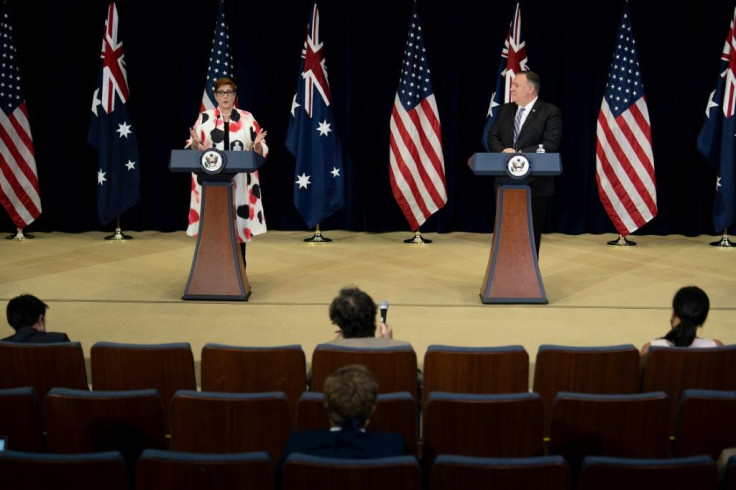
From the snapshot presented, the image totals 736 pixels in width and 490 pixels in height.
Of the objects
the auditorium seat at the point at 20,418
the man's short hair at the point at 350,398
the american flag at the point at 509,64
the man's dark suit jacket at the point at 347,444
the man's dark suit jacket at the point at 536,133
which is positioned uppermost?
the american flag at the point at 509,64

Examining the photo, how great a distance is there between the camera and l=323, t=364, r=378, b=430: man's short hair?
9.10 ft

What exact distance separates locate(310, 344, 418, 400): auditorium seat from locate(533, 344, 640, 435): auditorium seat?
572 millimetres

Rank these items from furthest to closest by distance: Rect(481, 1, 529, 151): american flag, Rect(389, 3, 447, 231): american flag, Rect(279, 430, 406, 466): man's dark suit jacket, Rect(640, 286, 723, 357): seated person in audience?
Rect(389, 3, 447, 231): american flag
Rect(481, 1, 529, 151): american flag
Rect(640, 286, 723, 357): seated person in audience
Rect(279, 430, 406, 466): man's dark suit jacket

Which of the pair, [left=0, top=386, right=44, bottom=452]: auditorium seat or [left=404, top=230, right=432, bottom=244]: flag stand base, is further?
[left=404, top=230, right=432, bottom=244]: flag stand base

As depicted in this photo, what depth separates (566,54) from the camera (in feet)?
32.9

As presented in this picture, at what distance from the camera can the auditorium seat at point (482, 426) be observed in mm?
3221

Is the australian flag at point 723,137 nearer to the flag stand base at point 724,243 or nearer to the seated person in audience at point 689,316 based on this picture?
the flag stand base at point 724,243

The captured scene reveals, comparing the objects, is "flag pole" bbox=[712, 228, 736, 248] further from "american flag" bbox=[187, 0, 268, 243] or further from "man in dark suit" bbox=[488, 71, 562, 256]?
"american flag" bbox=[187, 0, 268, 243]

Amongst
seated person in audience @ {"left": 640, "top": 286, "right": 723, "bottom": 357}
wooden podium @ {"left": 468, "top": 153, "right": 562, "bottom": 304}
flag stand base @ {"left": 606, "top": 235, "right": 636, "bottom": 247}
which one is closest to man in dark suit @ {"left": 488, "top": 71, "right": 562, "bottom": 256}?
wooden podium @ {"left": 468, "top": 153, "right": 562, "bottom": 304}

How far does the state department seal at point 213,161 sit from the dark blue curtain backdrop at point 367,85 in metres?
3.76

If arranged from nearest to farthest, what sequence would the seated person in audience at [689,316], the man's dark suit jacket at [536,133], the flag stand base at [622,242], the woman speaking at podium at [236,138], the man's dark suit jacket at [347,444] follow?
the man's dark suit jacket at [347,444], the seated person in audience at [689,316], the woman speaking at podium at [236,138], the man's dark suit jacket at [536,133], the flag stand base at [622,242]

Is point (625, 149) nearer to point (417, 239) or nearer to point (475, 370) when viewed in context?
point (417, 239)

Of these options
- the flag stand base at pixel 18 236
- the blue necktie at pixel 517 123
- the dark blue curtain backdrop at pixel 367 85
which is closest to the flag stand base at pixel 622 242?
the dark blue curtain backdrop at pixel 367 85

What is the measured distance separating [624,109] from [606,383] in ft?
20.0
